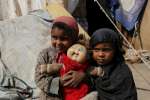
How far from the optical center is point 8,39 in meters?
4.00

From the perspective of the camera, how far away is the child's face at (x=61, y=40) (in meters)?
2.77

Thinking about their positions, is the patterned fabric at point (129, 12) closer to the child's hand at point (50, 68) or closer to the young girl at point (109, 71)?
the young girl at point (109, 71)

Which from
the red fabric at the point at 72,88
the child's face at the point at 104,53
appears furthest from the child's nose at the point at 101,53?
the red fabric at the point at 72,88

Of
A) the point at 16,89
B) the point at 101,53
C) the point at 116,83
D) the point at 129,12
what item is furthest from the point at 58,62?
the point at 129,12

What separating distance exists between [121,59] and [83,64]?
27cm

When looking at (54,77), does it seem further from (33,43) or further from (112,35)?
(33,43)

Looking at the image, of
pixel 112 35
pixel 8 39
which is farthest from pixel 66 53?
pixel 8 39

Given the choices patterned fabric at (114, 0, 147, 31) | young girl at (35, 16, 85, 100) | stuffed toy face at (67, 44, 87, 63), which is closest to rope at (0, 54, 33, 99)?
young girl at (35, 16, 85, 100)

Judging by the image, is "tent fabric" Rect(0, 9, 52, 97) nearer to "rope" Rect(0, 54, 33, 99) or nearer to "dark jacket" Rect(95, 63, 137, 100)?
"rope" Rect(0, 54, 33, 99)

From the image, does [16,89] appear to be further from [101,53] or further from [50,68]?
[101,53]

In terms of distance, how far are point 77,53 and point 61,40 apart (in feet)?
0.60

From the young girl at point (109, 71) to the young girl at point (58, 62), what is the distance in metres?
0.14

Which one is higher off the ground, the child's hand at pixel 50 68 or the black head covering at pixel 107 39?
the black head covering at pixel 107 39

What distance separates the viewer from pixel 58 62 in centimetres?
276
